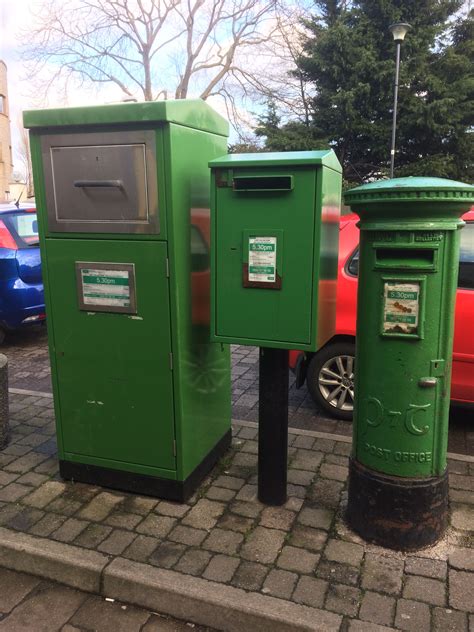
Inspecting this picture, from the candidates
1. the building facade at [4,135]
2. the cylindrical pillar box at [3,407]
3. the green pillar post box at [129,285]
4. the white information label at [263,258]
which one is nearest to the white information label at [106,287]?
the green pillar post box at [129,285]

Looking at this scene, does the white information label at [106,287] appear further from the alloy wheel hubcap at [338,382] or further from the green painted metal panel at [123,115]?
the alloy wheel hubcap at [338,382]

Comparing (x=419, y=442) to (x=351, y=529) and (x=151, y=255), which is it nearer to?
(x=351, y=529)

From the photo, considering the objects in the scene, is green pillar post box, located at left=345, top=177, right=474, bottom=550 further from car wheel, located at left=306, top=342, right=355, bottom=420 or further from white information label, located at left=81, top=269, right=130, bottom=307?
car wheel, located at left=306, top=342, right=355, bottom=420

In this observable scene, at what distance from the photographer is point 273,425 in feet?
10.3

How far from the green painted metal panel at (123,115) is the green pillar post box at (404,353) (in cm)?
102

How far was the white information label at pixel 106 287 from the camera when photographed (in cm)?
309

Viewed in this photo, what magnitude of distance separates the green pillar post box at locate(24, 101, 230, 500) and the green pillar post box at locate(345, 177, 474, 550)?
98cm

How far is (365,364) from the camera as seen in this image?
2.83 metres

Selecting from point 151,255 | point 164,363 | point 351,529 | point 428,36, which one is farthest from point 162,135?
Result: point 428,36

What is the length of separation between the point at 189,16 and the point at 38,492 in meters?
26.8

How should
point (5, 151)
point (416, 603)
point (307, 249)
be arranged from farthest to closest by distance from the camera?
point (5, 151) → point (307, 249) → point (416, 603)

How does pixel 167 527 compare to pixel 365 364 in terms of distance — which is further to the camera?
pixel 167 527

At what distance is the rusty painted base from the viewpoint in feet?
9.07

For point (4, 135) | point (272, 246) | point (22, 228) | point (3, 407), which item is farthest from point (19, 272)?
point (4, 135)
